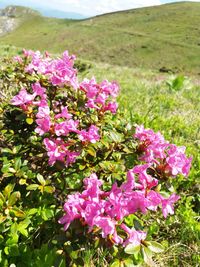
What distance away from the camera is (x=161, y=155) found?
2529 millimetres

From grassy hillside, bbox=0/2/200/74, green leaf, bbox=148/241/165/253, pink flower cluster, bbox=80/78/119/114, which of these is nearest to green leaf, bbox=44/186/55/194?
green leaf, bbox=148/241/165/253

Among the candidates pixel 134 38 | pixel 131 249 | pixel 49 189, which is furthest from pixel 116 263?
pixel 134 38

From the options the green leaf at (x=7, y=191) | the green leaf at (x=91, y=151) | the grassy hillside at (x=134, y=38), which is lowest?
the grassy hillside at (x=134, y=38)

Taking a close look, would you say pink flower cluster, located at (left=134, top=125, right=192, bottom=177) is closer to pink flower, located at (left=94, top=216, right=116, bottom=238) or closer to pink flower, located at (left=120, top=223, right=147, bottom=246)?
pink flower, located at (left=120, top=223, right=147, bottom=246)

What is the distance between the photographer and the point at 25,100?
2.67 metres

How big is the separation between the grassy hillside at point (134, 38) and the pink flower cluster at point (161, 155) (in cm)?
5112

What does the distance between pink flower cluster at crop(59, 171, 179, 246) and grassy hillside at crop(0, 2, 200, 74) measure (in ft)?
169

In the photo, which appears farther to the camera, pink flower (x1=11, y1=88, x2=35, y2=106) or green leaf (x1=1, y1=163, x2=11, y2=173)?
pink flower (x1=11, y1=88, x2=35, y2=106)

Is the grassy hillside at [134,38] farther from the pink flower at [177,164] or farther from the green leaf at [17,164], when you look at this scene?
the green leaf at [17,164]

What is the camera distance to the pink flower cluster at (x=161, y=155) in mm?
2459

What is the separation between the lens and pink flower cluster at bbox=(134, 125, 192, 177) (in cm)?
246

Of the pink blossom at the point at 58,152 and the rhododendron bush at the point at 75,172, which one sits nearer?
the rhododendron bush at the point at 75,172

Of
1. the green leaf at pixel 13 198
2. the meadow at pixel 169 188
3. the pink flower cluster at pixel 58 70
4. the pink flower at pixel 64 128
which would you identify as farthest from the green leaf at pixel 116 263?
the pink flower cluster at pixel 58 70

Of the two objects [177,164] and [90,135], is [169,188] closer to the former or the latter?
[177,164]
